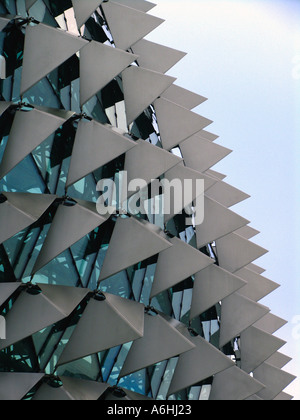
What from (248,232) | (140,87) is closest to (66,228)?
(140,87)

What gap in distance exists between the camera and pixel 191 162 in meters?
30.9

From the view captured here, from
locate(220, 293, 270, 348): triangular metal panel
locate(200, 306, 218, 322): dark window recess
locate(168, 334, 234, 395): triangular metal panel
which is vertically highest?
locate(168, 334, 234, 395): triangular metal panel

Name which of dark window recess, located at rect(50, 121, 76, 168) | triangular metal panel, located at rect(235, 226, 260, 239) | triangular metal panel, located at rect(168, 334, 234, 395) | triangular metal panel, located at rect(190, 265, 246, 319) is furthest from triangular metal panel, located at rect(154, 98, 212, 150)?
triangular metal panel, located at rect(235, 226, 260, 239)

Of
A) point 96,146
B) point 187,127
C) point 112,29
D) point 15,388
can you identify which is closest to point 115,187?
Result: point 96,146

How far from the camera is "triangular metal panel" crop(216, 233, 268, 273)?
30172 millimetres

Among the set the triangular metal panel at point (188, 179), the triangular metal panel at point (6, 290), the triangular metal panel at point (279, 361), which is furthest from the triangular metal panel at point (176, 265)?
the triangular metal panel at point (279, 361)

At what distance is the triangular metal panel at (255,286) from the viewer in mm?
32750

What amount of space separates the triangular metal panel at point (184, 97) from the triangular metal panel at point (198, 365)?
13.1m

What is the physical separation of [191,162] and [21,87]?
39.6 ft

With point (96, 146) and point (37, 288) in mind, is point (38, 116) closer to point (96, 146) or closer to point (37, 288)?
point (96, 146)

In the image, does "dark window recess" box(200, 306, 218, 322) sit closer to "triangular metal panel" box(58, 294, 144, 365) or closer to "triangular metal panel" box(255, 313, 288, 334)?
"triangular metal panel" box(255, 313, 288, 334)

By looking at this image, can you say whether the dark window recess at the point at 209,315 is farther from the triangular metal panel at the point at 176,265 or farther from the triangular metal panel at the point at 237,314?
the triangular metal panel at the point at 176,265

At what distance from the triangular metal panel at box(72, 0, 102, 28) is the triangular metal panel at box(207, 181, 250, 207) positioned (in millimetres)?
12528

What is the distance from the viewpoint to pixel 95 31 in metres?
29.3
